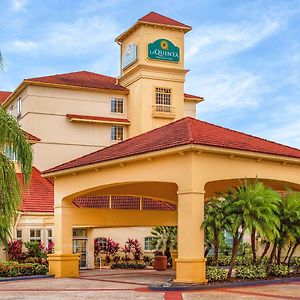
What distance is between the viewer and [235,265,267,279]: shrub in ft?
78.5

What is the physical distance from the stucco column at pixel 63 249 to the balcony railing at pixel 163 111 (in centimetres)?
1766

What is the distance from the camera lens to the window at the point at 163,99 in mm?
47000

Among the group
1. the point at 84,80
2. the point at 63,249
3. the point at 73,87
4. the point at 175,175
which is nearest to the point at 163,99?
the point at 84,80

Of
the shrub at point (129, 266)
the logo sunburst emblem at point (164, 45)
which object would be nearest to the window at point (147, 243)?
the shrub at point (129, 266)

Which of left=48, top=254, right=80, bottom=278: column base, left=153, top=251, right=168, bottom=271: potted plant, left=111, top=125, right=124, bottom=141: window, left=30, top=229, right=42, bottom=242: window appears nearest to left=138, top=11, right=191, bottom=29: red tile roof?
left=111, top=125, right=124, bottom=141: window

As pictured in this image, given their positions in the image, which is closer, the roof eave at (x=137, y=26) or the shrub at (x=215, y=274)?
the shrub at (x=215, y=274)

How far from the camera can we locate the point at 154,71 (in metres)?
46.4

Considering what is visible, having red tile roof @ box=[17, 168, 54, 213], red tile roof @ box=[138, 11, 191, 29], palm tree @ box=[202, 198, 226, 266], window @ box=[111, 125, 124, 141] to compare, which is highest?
red tile roof @ box=[138, 11, 191, 29]

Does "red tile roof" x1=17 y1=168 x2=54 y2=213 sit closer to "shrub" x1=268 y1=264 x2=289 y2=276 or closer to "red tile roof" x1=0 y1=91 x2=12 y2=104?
"shrub" x1=268 y1=264 x2=289 y2=276

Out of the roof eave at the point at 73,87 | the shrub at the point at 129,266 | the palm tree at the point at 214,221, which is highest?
the roof eave at the point at 73,87

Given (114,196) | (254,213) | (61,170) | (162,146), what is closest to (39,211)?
(114,196)

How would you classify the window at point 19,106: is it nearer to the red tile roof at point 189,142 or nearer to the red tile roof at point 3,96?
the red tile roof at point 3,96

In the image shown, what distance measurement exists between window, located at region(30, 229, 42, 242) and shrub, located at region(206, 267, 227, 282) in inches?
588

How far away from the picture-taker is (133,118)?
1845 inches
